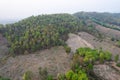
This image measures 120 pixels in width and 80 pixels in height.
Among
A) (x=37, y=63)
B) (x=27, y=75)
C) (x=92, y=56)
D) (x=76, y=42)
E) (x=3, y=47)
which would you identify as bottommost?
(x=3, y=47)

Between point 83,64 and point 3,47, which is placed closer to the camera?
point 83,64

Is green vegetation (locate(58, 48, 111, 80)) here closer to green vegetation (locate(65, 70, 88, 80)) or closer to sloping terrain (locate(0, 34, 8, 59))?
green vegetation (locate(65, 70, 88, 80))

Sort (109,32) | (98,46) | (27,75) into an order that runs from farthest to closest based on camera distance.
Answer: (109,32) → (98,46) → (27,75)

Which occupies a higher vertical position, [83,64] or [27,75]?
[83,64]

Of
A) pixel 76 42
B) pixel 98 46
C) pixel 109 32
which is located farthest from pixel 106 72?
pixel 109 32

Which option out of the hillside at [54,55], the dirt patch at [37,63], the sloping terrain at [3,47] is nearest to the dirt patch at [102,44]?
the hillside at [54,55]

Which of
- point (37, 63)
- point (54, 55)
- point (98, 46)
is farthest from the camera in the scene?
point (98, 46)

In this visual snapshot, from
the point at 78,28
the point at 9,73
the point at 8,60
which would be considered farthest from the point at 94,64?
the point at 78,28

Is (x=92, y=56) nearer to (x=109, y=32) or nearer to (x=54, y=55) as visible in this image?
(x=54, y=55)

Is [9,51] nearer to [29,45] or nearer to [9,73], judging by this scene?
[29,45]
